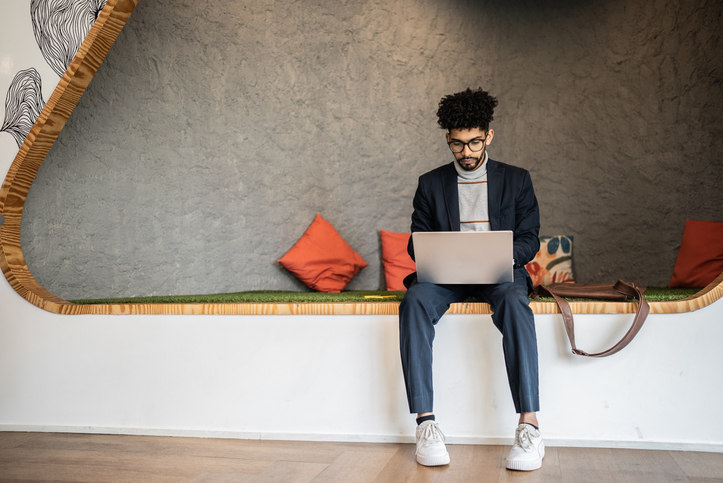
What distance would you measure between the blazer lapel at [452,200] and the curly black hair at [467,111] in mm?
238

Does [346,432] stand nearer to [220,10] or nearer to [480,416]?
[480,416]

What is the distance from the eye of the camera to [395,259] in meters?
4.27

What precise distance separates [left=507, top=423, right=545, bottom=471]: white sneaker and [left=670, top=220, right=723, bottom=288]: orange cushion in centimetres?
202

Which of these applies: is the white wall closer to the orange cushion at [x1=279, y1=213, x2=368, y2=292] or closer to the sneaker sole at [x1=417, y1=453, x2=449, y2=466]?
the sneaker sole at [x1=417, y1=453, x2=449, y2=466]

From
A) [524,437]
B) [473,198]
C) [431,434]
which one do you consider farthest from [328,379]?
[473,198]

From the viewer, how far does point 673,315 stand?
2377 millimetres

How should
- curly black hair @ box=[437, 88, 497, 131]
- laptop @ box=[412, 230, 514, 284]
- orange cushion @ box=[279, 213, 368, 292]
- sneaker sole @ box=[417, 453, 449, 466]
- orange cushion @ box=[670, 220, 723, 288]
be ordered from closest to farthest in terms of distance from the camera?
sneaker sole @ box=[417, 453, 449, 466] < laptop @ box=[412, 230, 514, 284] < curly black hair @ box=[437, 88, 497, 131] < orange cushion @ box=[670, 220, 723, 288] < orange cushion @ box=[279, 213, 368, 292]

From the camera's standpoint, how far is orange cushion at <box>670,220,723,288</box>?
3701mm

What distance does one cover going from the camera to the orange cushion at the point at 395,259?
425 centimetres

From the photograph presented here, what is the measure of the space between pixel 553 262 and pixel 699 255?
81cm

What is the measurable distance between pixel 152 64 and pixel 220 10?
23.2 inches

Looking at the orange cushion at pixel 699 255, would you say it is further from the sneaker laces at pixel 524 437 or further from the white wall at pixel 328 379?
the sneaker laces at pixel 524 437

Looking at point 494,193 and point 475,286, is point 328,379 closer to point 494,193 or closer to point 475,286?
point 475,286

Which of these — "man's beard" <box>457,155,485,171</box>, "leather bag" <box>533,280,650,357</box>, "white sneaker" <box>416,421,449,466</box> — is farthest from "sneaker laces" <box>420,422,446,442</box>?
"man's beard" <box>457,155,485,171</box>
